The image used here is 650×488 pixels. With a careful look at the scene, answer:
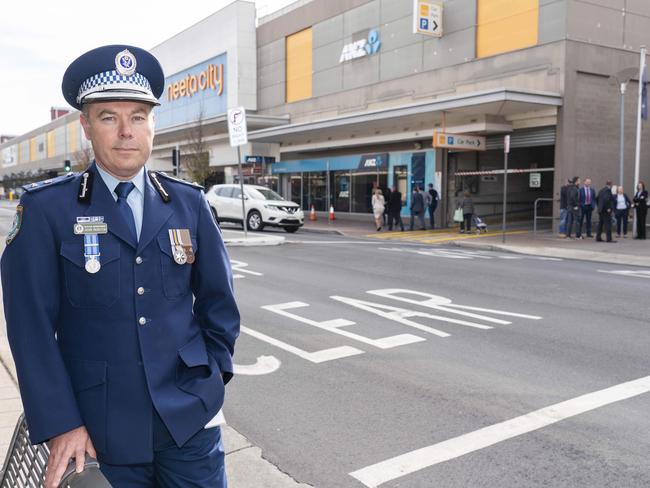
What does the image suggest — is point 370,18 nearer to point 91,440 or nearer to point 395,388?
point 395,388

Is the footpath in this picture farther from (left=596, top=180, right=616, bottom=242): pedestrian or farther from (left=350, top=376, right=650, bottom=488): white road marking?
(left=350, top=376, right=650, bottom=488): white road marking

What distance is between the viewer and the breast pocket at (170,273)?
78.4 inches

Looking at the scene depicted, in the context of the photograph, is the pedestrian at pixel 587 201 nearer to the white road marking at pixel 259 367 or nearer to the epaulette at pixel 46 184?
the white road marking at pixel 259 367

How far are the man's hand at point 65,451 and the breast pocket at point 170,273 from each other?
0.47m

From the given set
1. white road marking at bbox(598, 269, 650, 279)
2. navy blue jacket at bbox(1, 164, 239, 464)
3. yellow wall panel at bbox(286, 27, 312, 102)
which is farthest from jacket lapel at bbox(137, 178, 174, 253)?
yellow wall panel at bbox(286, 27, 312, 102)

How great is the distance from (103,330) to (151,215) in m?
0.38

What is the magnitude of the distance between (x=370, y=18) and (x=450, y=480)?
26.9 metres

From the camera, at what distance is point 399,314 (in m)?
7.87

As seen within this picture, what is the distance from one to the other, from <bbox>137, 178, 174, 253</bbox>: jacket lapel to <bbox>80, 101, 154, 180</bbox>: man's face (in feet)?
0.29

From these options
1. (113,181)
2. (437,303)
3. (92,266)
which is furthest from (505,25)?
(92,266)

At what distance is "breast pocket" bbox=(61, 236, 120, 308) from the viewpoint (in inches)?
74.5

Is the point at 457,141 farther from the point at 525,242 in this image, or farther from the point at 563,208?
the point at 525,242

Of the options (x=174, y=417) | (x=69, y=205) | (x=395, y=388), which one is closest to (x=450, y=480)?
(x=395, y=388)

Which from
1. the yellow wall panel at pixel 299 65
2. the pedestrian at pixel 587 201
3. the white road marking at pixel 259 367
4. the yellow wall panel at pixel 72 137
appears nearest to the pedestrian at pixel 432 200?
the pedestrian at pixel 587 201
